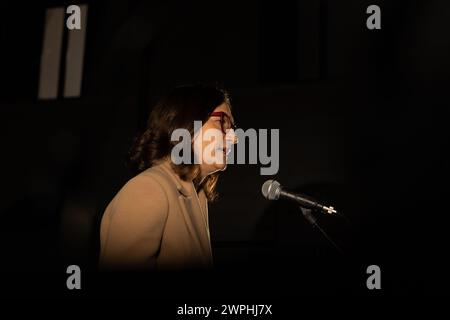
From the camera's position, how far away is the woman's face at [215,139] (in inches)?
69.4

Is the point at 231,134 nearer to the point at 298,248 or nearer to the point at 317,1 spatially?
the point at 298,248

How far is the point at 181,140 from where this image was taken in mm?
1746

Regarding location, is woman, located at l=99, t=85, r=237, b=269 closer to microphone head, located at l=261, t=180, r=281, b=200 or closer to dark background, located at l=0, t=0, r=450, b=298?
microphone head, located at l=261, t=180, r=281, b=200

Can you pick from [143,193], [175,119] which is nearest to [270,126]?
[175,119]

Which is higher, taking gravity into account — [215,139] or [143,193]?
[215,139]

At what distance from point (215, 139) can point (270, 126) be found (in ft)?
4.64

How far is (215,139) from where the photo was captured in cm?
178

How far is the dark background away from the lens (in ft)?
9.21

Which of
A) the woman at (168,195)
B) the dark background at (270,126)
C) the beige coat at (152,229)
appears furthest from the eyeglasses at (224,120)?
the dark background at (270,126)

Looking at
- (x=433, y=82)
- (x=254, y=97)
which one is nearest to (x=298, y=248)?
(x=254, y=97)

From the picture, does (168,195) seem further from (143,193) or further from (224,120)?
(224,120)

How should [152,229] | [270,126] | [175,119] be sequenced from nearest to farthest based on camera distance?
[152,229], [175,119], [270,126]

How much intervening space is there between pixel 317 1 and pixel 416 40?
30.0 inches

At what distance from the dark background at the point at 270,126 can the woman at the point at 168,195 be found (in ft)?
2.75
